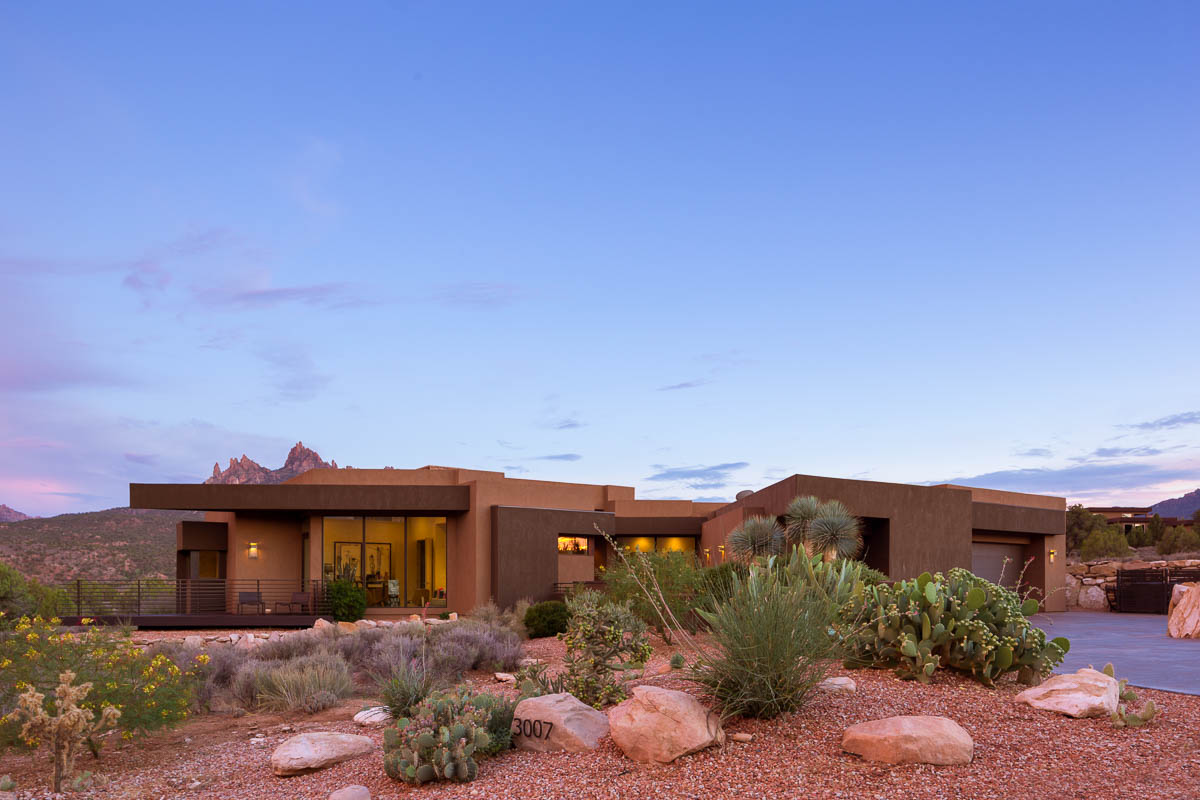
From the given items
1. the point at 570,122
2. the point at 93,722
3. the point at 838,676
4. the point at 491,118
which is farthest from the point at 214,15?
the point at 838,676

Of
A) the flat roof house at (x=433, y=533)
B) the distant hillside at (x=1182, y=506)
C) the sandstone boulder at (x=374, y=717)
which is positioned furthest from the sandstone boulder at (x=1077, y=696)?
the distant hillside at (x=1182, y=506)

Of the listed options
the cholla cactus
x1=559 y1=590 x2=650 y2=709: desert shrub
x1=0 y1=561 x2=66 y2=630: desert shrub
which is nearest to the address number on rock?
x1=559 y1=590 x2=650 y2=709: desert shrub

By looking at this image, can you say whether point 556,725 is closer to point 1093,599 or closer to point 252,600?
point 252,600

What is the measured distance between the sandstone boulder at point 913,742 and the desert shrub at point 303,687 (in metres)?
6.19

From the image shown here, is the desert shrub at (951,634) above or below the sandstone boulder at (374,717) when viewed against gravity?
above

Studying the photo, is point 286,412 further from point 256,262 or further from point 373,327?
point 256,262

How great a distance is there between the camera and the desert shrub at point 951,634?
251 inches

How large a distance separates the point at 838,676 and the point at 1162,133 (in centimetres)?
1110

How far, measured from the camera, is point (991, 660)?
638cm

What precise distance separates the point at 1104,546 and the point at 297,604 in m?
35.3

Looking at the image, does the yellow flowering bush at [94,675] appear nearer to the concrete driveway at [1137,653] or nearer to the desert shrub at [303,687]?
the desert shrub at [303,687]

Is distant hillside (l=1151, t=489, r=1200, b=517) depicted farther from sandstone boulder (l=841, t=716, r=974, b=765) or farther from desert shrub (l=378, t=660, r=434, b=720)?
sandstone boulder (l=841, t=716, r=974, b=765)

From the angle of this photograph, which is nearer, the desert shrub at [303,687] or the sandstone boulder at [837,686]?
the sandstone boulder at [837,686]

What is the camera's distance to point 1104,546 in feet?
125
